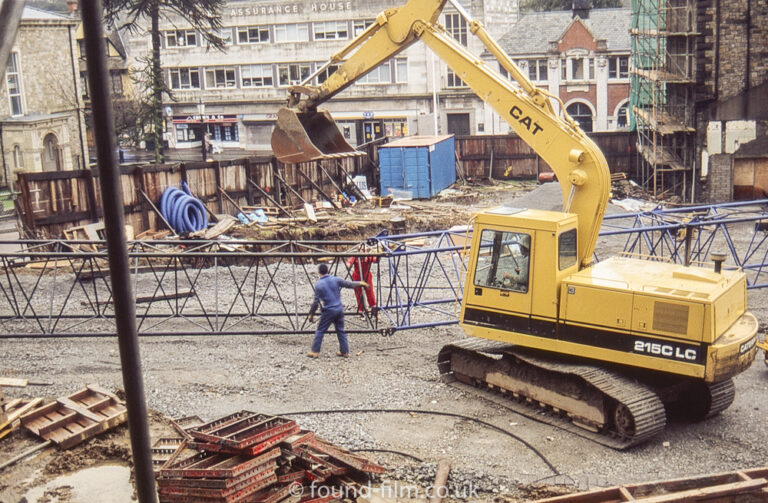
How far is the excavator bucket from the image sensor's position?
17.7 m

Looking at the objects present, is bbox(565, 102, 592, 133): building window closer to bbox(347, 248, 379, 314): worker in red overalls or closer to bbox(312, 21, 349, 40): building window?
bbox(312, 21, 349, 40): building window

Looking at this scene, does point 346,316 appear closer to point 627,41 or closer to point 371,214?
point 371,214

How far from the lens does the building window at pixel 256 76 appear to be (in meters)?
59.0

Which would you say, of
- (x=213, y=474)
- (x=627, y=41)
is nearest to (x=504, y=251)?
(x=213, y=474)

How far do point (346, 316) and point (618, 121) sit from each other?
121ft

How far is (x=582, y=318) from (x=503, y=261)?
1.40 metres

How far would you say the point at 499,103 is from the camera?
540 inches

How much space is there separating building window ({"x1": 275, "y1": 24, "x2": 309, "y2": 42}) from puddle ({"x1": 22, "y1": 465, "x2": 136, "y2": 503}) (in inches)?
1967

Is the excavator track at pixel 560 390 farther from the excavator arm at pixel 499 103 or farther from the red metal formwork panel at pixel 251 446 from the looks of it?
the red metal formwork panel at pixel 251 446

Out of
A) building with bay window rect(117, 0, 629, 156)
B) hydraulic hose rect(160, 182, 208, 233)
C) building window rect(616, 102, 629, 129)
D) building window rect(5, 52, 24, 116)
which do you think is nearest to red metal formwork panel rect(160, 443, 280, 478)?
hydraulic hose rect(160, 182, 208, 233)

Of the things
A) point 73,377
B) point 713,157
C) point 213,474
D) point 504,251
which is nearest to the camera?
point 213,474

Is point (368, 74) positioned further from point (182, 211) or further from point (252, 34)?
point (182, 211)

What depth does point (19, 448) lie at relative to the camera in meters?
11.4

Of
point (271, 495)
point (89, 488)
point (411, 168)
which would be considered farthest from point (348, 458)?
point (411, 168)
